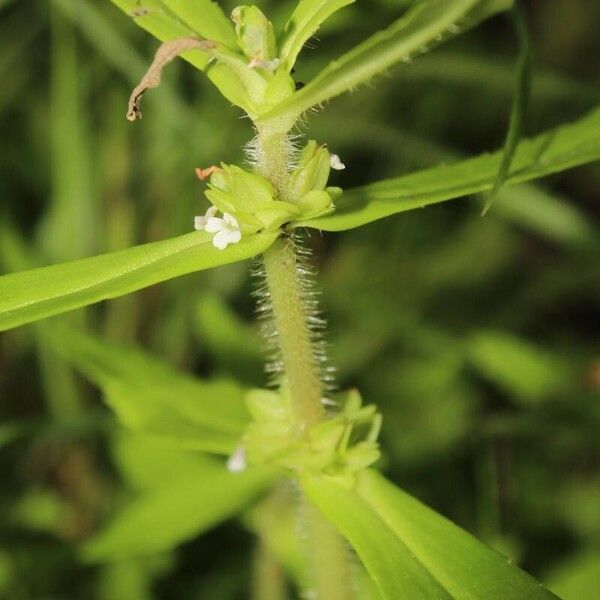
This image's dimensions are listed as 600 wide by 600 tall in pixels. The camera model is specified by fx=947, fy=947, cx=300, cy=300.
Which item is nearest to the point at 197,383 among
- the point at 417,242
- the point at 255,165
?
the point at 255,165

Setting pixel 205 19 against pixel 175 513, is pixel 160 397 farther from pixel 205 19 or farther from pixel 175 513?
pixel 205 19

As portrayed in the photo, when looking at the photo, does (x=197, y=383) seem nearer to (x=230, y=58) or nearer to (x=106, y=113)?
(x=230, y=58)

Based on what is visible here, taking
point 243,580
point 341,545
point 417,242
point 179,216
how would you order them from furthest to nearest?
point 417,242, point 179,216, point 243,580, point 341,545

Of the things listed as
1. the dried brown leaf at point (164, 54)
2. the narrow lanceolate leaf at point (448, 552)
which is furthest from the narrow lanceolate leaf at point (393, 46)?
the narrow lanceolate leaf at point (448, 552)

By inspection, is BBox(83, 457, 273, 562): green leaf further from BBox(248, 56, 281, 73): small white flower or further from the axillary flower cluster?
BBox(248, 56, 281, 73): small white flower

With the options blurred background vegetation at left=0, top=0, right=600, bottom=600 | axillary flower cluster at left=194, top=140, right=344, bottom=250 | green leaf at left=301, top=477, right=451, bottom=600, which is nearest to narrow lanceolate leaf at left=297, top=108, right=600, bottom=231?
axillary flower cluster at left=194, top=140, right=344, bottom=250

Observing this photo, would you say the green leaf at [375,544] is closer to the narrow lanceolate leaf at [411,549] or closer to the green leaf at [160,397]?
the narrow lanceolate leaf at [411,549]
